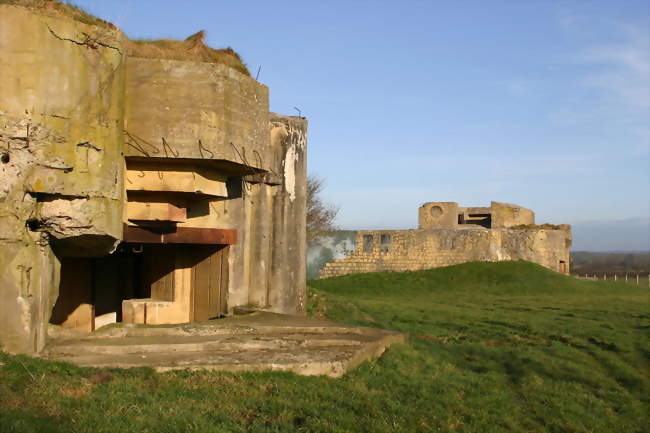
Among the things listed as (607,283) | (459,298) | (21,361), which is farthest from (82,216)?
(607,283)

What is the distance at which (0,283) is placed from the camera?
288 inches

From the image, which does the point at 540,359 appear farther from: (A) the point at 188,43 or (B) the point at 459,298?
(B) the point at 459,298

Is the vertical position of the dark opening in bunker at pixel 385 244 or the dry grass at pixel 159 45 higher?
the dry grass at pixel 159 45

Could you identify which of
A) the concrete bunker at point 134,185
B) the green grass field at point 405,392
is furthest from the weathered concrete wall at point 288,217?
the green grass field at point 405,392

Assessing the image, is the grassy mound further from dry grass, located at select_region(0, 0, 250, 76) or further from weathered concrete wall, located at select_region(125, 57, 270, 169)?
weathered concrete wall, located at select_region(125, 57, 270, 169)

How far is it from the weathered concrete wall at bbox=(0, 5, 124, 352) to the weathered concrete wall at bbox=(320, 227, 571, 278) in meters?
26.3

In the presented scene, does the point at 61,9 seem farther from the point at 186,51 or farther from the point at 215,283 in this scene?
the point at 215,283

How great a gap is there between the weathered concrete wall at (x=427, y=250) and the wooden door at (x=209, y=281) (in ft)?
70.9

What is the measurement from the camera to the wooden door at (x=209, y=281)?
1246 cm

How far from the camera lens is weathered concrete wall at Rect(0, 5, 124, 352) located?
7.35 meters

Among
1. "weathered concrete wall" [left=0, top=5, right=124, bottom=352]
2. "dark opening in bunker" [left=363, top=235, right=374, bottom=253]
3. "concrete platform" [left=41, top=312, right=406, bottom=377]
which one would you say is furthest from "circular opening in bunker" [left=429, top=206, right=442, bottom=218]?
"weathered concrete wall" [left=0, top=5, right=124, bottom=352]

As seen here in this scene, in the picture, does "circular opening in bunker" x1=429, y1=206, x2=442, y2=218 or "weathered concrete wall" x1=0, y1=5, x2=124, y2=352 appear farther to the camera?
"circular opening in bunker" x1=429, y1=206, x2=442, y2=218

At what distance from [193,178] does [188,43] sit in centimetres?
215

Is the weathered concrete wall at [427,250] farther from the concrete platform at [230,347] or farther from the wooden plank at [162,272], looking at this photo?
the concrete platform at [230,347]
